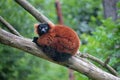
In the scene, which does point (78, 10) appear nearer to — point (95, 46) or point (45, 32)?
point (95, 46)

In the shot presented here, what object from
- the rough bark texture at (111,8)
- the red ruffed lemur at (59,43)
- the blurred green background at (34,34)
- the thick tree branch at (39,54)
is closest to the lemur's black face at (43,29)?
the red ruffed lemur at (59,43)

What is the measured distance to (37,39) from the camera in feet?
15.8

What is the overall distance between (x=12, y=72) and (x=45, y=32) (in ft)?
21.4

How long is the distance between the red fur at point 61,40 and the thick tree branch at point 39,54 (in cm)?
13

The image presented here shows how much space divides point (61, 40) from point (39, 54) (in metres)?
0.30

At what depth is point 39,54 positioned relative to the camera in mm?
4676

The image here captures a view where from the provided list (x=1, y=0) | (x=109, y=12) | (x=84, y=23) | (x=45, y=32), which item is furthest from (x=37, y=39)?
(x=84, y=23)

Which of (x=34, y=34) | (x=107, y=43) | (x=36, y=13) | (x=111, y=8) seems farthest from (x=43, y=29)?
(x=34, y=34)

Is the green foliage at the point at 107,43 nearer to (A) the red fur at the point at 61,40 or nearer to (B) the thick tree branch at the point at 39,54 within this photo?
(B) the thick tree branch at the point at 39,54

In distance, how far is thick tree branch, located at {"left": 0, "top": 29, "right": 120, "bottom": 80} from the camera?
453 cm

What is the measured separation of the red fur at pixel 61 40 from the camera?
15.5 ft

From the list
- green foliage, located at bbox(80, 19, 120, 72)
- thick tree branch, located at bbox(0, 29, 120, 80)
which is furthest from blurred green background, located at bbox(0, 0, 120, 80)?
thick tree branch, located at bbox(0, 29, 120, 80)

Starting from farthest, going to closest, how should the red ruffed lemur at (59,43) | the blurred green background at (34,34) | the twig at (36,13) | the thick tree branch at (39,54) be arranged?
the blurred green background at (34,34) → the twig at (36,13) → the red ruffed lemur at (59,43) → the thick tree branch at (39,54)

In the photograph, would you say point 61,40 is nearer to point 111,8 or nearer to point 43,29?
point 43,29
